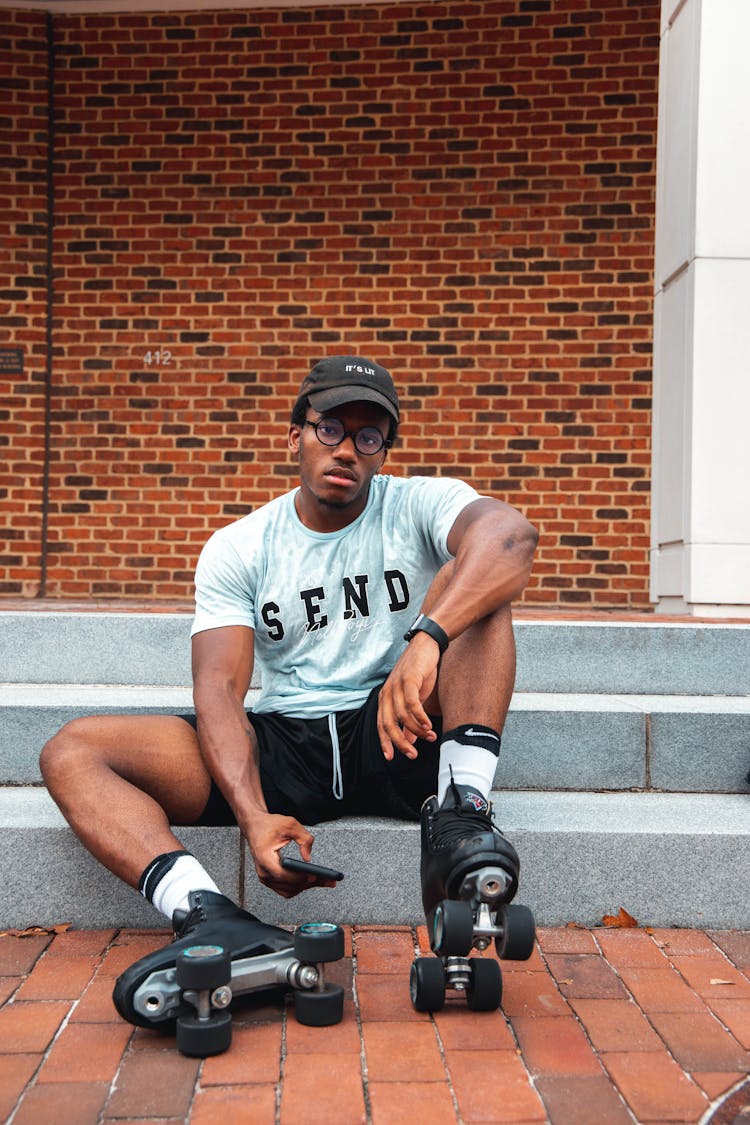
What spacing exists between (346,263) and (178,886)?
14.8ft

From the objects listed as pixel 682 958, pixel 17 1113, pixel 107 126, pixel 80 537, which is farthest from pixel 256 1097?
pixel 107 126

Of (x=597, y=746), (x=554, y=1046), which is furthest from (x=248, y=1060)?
(x=597, y=746)

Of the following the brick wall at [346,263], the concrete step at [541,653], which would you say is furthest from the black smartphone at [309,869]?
the brick wall at [346,263]

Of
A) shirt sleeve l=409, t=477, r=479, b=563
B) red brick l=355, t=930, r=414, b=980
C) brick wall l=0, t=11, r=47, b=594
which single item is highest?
brick wall l=0, t=11, r=47, b=594

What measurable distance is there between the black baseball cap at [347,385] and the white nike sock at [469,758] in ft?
2.50

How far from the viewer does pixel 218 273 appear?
6.14 metres

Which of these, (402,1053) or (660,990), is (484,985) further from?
(660,990)

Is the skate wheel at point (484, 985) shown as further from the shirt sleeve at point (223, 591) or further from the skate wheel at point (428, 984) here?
the shirt sleeve at point (223, 591)

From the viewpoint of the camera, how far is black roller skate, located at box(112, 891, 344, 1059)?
193 cm

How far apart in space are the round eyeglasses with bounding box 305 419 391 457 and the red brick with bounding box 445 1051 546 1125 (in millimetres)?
1310

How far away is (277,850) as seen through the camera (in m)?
2.23

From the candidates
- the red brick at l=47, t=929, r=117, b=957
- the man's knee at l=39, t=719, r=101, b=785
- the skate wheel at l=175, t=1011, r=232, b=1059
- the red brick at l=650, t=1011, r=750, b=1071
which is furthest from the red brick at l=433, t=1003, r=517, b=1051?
the man's knee at l=39, t=719, r=101, b=785

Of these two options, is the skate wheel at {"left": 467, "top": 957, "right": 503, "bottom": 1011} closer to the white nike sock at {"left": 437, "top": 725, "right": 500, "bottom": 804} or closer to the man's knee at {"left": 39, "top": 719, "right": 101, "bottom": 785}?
the white nike sock at {"left": 437, "top": 725, "right": 500, "bottom": 804}

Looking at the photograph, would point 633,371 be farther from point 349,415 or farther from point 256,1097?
point 256,1097
